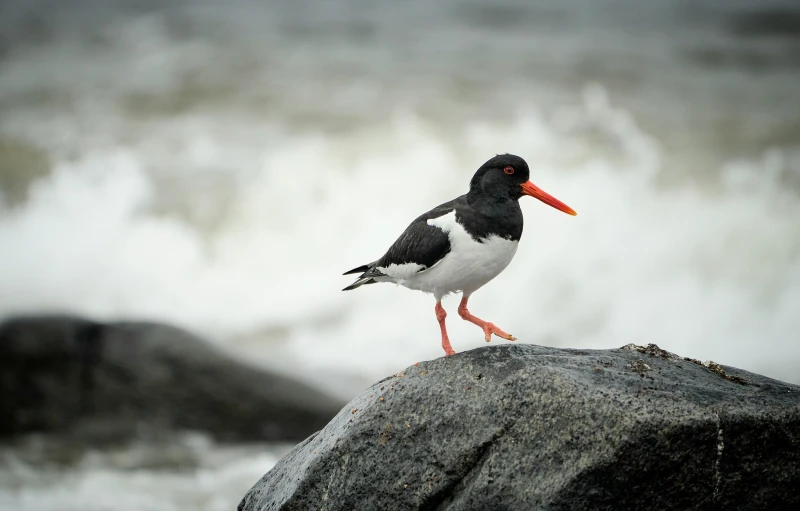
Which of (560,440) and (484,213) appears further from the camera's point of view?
(484,213)

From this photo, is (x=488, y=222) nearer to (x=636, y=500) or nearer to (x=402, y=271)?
(x=402, y=271)

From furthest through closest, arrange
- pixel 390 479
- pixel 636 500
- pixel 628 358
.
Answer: pixel 628 358, pixel 390 479, pixel 636 500

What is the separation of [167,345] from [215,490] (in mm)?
2293

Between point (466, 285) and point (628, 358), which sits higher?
point (466, 285)

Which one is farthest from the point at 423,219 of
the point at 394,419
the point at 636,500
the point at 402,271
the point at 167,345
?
the point at 167,345

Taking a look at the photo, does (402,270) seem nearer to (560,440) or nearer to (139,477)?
(560,440)

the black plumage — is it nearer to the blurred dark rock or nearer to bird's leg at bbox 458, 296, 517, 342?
bird's leg at bbox 458, 296, 517, 342

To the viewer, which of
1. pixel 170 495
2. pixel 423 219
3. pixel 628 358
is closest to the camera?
pixel 628 358

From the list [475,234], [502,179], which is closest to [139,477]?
[475,234]

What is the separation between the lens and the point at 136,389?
1167cm

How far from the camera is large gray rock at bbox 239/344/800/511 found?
4637 millimetres

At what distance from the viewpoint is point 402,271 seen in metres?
5.99

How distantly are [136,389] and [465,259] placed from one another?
782 cm

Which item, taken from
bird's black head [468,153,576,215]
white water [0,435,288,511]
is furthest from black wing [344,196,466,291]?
white water [0,435,288,511]
